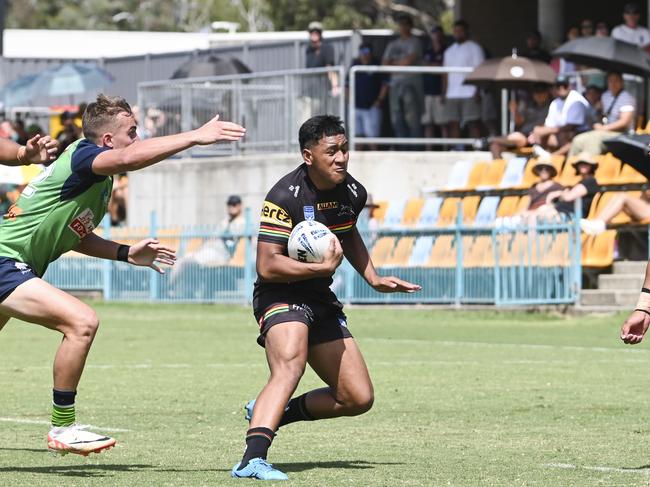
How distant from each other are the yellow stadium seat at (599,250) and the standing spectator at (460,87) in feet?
20.4

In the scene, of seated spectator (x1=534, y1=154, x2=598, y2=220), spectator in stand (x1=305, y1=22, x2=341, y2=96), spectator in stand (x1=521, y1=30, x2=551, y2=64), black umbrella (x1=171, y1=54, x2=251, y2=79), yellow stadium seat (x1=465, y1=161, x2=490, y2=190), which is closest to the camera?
seated spectator (x1=534, y1=154, x2=598, y2=220)

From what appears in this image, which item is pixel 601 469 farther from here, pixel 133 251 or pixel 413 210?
pixel 413 210

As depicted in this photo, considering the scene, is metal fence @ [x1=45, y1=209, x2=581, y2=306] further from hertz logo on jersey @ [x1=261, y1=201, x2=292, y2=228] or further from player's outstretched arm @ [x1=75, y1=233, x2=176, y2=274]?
hertz logo on jersey @ [x1=261, y1=201, x2=292, y2=228]

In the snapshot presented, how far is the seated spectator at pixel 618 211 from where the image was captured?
21.6 metres

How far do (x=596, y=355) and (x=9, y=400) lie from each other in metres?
6.68

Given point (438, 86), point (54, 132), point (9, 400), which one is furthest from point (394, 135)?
point (9, 400)

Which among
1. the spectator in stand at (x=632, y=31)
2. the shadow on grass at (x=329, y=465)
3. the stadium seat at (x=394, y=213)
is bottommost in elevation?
the stadium seat at (x=394, y=213)

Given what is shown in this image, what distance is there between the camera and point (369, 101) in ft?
91.8

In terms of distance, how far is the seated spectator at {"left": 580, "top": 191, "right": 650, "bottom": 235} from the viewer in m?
21.6

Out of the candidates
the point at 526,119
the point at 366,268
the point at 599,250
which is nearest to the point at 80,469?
the point at 366,268

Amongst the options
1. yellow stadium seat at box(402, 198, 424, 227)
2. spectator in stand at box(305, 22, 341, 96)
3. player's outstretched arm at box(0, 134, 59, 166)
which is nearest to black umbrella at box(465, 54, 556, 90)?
yellow stadium seat at box(402, 198, 424, 227)

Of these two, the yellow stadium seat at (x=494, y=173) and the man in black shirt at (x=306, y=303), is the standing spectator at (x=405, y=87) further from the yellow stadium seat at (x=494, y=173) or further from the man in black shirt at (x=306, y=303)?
the man in black shirt at (x=306, y=303)

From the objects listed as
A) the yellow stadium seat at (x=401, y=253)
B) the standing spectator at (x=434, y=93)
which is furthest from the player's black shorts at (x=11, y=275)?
the standing spectator at (x=434, y=93)

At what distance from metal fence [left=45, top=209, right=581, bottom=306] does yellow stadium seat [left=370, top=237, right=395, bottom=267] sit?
0.02 m
